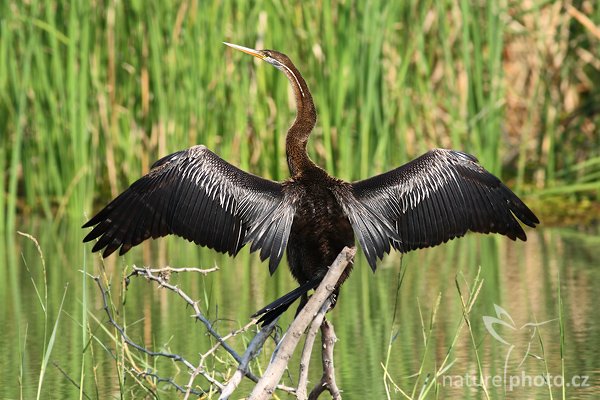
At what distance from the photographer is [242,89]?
948cm

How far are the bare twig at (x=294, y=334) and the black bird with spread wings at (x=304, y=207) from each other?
1.23 feet

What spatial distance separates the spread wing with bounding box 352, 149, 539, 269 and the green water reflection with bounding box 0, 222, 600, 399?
355mm

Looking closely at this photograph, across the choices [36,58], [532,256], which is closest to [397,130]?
[532,256]

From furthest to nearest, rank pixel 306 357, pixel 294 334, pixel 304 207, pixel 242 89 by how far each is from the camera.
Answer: pixel 242 89, pixel 304 207, pixel 306 357, pixel 294 334

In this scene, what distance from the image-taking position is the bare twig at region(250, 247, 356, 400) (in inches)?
150

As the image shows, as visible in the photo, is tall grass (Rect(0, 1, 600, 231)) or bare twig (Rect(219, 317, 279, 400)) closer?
bare twig (Rect(219, 317, 279, 400))

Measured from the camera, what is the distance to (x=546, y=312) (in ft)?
21.1

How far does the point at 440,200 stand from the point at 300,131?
642 millimetres

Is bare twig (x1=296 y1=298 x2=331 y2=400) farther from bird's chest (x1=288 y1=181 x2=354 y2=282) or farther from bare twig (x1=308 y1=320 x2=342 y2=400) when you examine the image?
bird's chest (x1=288 y1=181 x2=354 y2=282)

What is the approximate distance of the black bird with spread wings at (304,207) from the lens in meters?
4.62

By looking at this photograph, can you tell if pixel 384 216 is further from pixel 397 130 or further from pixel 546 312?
pixel 397 130

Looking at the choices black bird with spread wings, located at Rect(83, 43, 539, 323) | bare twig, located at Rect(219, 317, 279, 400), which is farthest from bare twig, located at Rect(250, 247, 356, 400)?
black bird with spread wings, located at Rect(83, 43, 539, 323)

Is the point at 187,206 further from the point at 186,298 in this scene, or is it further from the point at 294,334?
the point at 294,334

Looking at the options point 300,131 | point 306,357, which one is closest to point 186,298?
point 306,357
